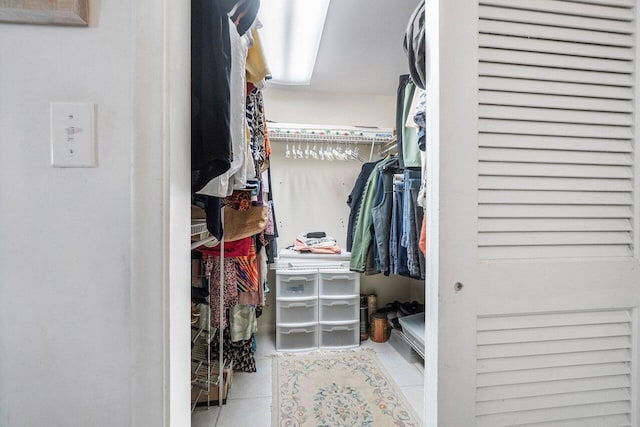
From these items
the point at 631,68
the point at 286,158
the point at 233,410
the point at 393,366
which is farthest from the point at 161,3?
the point at 393,366

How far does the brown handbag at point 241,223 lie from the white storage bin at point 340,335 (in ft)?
3.85

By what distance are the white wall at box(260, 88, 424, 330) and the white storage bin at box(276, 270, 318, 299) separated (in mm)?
362

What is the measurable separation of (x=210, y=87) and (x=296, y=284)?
1816 mm

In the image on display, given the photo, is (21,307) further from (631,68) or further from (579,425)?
(631,68)

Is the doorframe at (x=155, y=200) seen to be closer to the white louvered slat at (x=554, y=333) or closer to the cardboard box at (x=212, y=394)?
the white louvered slat at (x=554, y=333)

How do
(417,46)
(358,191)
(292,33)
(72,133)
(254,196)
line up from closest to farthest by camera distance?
1. (72,133)
2. (417,46)
3. (254,196)
4. (292,33)
5. (358,191)

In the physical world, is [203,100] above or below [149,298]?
above

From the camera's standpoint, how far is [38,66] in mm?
512

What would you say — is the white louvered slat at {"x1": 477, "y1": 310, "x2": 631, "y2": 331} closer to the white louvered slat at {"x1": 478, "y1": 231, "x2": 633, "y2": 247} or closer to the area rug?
the white louvered slat at {"x1": 478, "y1": 231, "x2": 633, "y2": 247}

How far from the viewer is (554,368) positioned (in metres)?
0.78

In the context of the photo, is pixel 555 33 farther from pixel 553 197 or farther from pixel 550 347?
pixel 550 347

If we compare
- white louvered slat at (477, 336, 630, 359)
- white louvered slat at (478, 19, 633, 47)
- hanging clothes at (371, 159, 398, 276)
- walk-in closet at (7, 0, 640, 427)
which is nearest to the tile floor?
walk-in closet at (7, 0, 640, 427)

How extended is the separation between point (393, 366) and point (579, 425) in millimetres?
1325

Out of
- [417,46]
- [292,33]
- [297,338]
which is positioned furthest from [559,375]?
[292,33]
